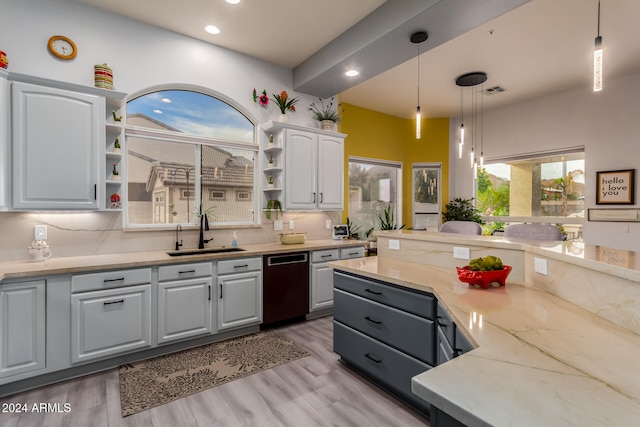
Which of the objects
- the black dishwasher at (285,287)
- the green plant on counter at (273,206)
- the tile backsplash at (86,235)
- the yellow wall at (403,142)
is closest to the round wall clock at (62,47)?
the tile backsplash at (86,235)

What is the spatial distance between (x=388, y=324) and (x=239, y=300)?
1690mm

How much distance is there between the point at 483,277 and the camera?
182cm

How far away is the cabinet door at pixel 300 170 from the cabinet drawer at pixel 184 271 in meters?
1.24

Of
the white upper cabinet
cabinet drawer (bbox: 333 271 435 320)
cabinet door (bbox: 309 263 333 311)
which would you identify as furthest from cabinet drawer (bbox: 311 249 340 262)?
cabinet drawer (bbox: 333 271 435 320)

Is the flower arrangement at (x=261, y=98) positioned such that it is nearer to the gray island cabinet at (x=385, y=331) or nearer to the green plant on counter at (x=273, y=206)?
the green plant on counter at (x=273, y=206)

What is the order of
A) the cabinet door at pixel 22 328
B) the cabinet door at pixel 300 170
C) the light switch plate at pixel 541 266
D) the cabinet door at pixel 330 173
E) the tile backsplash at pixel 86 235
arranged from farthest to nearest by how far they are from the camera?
the cabinet door at pixel 330 173 → the cabinet door at pixel 300 170 → the tile backsplash at pixel 86 235 → the cabinet door at pixel 22 328 → the light switch plate at pixel 541 266

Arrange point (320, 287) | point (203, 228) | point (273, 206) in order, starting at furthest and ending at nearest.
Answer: point (273, 206) → point (320, 287) → point (203, 228)

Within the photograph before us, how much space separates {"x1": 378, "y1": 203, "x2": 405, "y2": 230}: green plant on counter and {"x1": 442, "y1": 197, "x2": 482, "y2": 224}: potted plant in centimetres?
86

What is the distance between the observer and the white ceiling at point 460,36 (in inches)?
116

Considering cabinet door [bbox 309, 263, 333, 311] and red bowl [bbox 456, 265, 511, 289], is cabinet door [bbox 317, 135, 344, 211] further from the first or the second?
red bowl [bbox 456, 265, 511, 289]

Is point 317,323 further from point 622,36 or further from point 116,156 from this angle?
point 622,36

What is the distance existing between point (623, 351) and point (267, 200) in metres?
3.53

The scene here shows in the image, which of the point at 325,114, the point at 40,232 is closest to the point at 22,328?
the point at 40,232

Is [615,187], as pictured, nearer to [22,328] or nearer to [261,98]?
[261,98]
